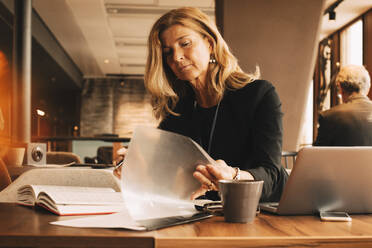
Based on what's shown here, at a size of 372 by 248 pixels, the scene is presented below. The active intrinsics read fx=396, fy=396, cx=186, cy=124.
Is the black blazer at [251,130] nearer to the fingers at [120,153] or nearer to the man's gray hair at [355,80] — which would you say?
the fingers at [120,153]

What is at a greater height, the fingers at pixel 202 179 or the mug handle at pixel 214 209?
the fingers at pixel 202 179

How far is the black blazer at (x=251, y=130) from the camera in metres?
1.32

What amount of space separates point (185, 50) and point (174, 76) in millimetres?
265

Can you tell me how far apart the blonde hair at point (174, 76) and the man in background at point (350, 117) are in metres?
1.64

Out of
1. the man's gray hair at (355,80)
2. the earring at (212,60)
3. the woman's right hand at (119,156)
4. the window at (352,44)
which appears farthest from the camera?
the window at (352,44)

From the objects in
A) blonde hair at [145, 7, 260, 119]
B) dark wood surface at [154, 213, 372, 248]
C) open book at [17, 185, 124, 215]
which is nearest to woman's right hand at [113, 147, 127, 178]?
open book at [17, 185, 124, 215]

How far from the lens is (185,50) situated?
59.4 inches

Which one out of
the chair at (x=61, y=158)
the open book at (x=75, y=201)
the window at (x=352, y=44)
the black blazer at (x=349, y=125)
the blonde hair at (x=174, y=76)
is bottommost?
the chair at (x=61, y=158)

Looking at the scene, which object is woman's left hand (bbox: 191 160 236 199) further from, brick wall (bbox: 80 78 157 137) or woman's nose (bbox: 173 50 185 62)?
brick wall (bbox: 80 78 157 137)

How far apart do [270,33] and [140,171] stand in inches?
117

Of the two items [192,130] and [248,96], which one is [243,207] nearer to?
[248,96]

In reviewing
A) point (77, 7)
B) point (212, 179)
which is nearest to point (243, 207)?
point (212, 179)

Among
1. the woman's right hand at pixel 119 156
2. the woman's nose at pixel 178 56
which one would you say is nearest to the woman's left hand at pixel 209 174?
the woman's right hand at pixel 119 156

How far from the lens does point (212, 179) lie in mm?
873
